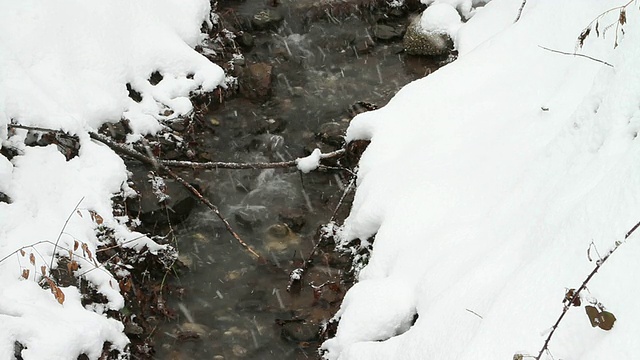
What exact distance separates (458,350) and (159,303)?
3.44 m

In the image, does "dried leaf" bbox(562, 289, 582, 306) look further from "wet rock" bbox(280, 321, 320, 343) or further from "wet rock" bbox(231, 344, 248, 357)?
"wet rock" bbox(231, 344, 248, 357)

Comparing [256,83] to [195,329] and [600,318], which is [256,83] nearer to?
[195,329]

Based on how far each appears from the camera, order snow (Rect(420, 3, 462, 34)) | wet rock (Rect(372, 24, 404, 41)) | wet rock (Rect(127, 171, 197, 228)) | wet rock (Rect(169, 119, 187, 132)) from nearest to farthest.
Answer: wet rock (Rect(127, 171, 197, 228)) < wet rock (Rect(169, 119, 187, 132)) < snow (Rect(420, 3, 462, 34)) < wet rock (Rect(372, 24, 404, 41))

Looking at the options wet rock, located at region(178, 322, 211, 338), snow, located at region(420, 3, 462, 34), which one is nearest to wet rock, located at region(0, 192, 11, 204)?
wet rock, located at region(178, 322, 211, 338)

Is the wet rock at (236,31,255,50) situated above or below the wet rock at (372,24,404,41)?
below

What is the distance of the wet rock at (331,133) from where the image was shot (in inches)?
299

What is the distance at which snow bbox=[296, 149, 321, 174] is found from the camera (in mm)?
6938

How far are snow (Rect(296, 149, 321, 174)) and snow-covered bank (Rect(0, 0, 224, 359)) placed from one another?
1.72 metres

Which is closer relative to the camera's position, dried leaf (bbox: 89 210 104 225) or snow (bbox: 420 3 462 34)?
dried leaf (bbox: 89 210 104 225)

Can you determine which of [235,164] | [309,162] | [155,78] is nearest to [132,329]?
[235,164]

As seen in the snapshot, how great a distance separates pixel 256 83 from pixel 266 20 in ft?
5.24

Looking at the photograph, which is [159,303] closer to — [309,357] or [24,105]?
[309,357]

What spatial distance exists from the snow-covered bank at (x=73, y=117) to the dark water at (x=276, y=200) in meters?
0.64

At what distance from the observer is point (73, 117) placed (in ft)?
19.8
